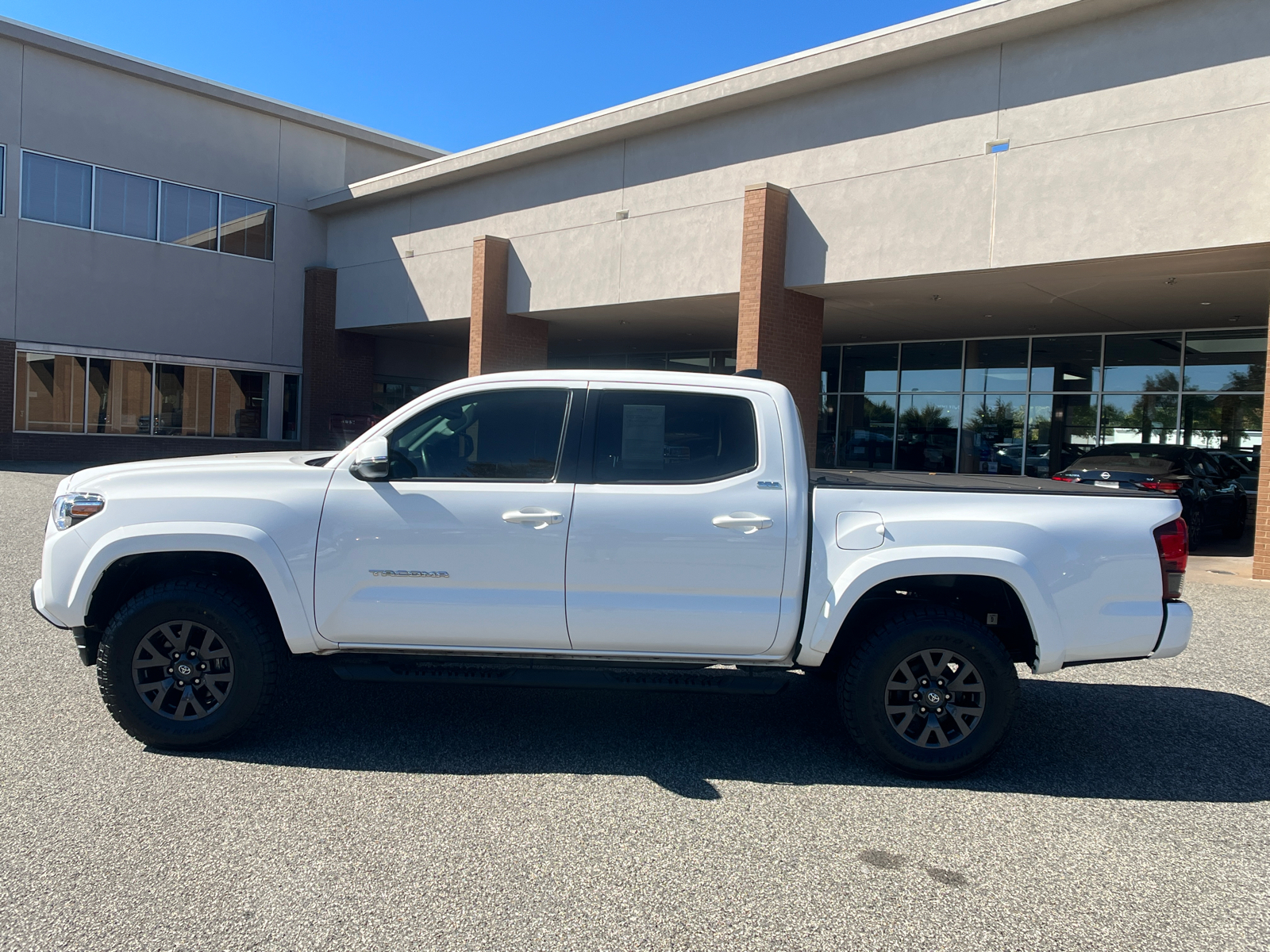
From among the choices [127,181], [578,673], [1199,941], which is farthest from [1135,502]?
[127,181]

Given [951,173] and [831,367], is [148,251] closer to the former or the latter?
[831,367]

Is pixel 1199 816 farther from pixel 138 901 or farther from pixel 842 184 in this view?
pixel 842 184

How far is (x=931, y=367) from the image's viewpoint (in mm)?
22375

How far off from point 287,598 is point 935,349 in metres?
20.3

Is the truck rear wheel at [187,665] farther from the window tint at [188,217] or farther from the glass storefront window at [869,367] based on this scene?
the window tint at [188,217]

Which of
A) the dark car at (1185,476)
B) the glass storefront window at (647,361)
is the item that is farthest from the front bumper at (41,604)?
the glass storefront window at (647,361)

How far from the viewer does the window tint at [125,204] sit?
24.1m

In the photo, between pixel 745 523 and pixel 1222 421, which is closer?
pixel 745 523

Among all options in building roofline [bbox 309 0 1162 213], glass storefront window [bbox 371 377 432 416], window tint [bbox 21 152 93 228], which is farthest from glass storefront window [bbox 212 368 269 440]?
building roofline [bbox 309 0 1162 213]

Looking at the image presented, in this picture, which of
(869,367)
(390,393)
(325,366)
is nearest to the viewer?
(869,367)

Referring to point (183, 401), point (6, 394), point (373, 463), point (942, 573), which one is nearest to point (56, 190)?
point (6, 394)

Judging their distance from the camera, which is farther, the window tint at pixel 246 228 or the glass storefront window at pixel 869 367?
the window tint at pixel 246 228

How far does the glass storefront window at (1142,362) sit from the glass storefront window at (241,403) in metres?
22.9

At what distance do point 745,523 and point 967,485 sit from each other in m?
1.27
